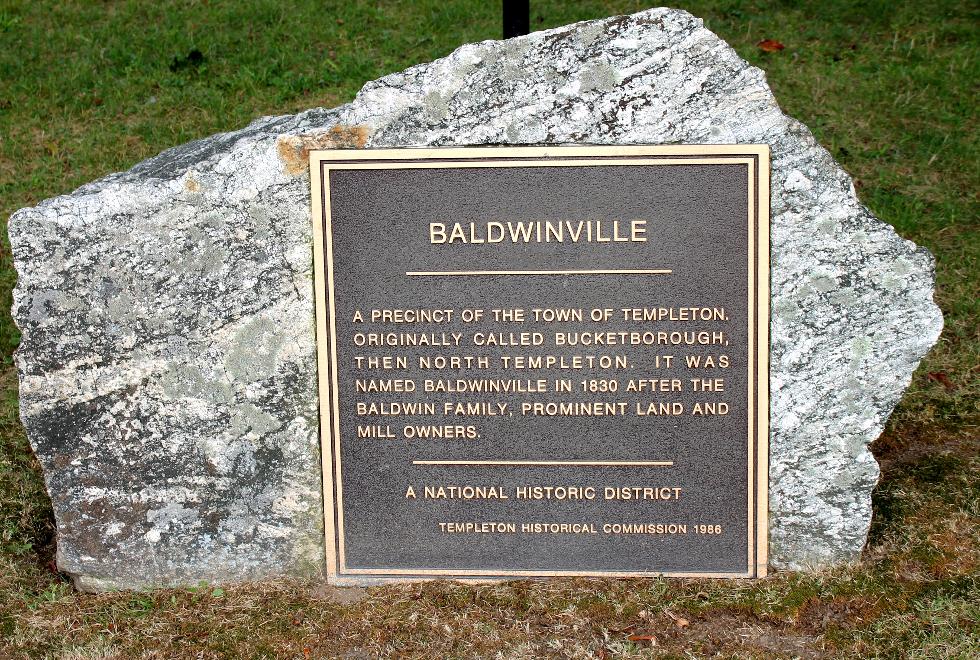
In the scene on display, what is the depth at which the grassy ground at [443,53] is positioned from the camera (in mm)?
3104

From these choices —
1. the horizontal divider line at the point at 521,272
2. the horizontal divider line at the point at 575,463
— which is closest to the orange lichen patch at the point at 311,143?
the horizontal divider line at the point at 521,272

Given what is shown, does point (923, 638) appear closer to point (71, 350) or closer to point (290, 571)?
point (290, 571)

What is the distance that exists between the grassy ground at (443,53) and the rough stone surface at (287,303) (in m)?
0.23

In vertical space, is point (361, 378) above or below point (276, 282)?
below

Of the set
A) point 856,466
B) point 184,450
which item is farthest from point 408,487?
point 856,466

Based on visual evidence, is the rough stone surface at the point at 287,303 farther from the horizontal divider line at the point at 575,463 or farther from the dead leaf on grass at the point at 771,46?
the dead leaf on grass at the point at 771,46

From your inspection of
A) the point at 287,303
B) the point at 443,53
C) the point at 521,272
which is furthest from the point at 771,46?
the point at 287,303

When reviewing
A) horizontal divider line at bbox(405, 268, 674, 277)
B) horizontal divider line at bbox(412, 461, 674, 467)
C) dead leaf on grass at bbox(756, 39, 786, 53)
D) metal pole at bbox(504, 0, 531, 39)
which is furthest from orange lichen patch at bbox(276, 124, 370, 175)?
dead leaf on grass at bbox(756, 39, 786, 53)

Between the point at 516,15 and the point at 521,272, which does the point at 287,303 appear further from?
the point at 516,15

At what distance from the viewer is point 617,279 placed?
3176 millimetres

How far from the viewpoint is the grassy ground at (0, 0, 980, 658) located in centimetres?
310

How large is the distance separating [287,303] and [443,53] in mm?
3884

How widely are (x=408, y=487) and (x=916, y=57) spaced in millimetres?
5098

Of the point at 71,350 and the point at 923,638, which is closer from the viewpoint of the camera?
the point at 923,638
